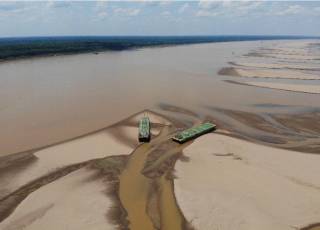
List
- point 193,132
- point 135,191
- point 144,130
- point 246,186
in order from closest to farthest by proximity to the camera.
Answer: point 135,191 → point 246,186 → point 193,132 → point 144,130

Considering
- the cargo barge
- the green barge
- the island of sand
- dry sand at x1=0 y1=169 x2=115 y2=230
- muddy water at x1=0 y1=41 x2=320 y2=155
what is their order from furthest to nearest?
muddy water at x1=0 y1=41 x2=320 y2=155 → the cargo barge → the green barge → the island of sand → dry sand at x1=0 y1=169 x2=115 y2=230

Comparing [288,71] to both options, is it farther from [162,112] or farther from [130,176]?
[130,176]

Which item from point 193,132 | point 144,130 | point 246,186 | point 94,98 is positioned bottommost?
point 246,186

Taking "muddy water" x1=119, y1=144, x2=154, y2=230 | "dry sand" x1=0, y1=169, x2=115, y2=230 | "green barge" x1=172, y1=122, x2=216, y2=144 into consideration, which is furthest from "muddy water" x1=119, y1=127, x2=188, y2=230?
"green barge" x1=172, y1=122, x2=216, y2=144

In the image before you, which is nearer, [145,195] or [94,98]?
[145,195]

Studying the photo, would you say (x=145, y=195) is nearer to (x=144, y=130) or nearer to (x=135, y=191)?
(x=135, y=191)

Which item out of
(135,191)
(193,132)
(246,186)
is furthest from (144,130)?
(246,186)

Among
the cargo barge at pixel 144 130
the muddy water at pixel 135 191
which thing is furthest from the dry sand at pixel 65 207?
the cargo barge at pixel 144 130

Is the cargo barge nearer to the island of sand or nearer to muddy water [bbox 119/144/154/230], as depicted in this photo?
the island of sand
